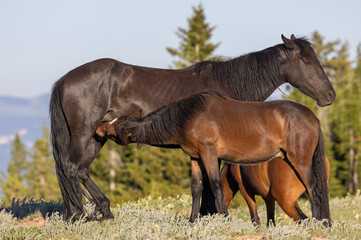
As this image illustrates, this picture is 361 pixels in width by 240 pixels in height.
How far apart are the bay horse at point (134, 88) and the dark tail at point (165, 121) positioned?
56 centimetres

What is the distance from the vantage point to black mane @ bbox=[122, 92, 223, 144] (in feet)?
24.1

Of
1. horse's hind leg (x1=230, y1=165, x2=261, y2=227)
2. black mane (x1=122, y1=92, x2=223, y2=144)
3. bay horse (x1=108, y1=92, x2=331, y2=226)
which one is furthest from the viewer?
horse's hind leg (x1=230, y1=165, x2=261, y2=227)

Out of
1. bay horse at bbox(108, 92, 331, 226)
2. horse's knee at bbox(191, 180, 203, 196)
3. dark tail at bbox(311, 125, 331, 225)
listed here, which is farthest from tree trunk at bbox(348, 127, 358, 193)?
horse's knee at bbox(191, 180, 203, 196)

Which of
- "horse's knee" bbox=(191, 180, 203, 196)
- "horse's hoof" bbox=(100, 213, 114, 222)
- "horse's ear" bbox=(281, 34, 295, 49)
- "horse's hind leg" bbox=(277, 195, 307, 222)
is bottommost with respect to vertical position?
"horse's hoof" bbox=(100, 213, 114, 222)

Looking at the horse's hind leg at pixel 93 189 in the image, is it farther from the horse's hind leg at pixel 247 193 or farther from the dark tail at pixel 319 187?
the dark tail at pixel 319 187

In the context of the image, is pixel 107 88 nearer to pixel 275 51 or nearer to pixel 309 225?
pixel 275 51

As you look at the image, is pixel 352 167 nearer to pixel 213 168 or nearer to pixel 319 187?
pixel 319 187

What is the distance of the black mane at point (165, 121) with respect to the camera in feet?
24.1

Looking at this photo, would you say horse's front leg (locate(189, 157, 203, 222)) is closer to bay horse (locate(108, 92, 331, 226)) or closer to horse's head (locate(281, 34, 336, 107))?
bay horse (locate(108, 92, 331, 226))

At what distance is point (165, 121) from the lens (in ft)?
24.4

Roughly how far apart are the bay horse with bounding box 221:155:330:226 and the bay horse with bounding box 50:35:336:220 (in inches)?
45.3

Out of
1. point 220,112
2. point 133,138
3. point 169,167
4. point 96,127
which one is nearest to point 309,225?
point 220,112

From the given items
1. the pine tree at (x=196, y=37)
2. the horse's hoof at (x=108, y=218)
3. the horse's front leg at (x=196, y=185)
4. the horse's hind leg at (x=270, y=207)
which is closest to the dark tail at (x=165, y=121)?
the horse's front leg at (x=196, y=185)

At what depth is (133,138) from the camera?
7574mm
